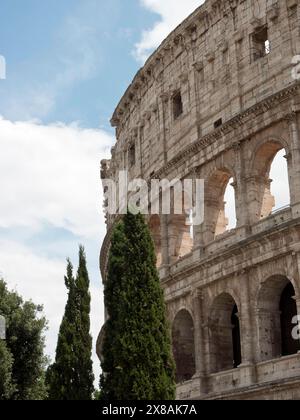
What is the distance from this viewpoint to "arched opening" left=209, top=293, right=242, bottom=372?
24984 millimetres

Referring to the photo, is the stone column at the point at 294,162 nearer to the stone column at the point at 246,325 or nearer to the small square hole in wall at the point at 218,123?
the stone column at the point at 246,325

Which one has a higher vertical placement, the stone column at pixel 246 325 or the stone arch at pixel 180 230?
the stone arch at pixel 180 230

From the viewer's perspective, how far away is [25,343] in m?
31.1

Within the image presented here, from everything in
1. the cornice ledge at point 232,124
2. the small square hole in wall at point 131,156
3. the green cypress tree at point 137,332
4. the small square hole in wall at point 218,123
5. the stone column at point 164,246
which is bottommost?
the green cypress tree at point 137,332

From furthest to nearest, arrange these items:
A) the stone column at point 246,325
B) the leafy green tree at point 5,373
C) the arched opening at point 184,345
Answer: the leafy green tree at point 5,373 < the arched opening at point 184,345 < the stone column at point 246,325

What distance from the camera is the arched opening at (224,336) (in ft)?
82.0

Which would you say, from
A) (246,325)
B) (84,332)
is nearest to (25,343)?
(84,332)

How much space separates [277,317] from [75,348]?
532 centimetres

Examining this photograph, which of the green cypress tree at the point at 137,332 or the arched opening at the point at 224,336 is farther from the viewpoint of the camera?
the arched opening at the point at 224,336

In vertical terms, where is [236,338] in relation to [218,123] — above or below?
below

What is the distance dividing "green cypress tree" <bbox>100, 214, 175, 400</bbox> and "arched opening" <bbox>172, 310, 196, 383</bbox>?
21.1ft

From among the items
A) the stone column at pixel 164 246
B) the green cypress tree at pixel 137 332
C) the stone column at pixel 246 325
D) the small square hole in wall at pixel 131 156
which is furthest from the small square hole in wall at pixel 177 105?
the green cypress tree at pixel 137 332

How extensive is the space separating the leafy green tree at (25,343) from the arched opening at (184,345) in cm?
613

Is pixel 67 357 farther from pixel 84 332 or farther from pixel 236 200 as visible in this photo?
pixel 236 200
